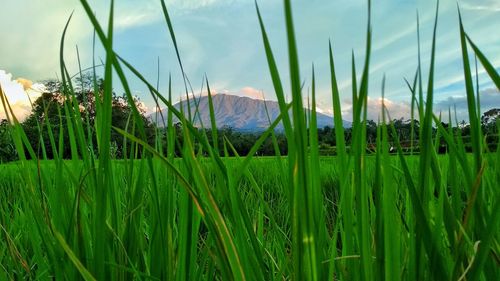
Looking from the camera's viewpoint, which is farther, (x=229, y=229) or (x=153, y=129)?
(x=153, y=129)

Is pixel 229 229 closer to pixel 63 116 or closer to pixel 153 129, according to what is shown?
pixel 63 116

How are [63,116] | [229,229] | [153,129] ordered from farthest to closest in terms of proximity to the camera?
1. [153,129]
2. [63,116]
3. [229,229]

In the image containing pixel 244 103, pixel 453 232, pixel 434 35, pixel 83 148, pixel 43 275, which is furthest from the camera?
pixel 244 103

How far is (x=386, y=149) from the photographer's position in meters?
0.49

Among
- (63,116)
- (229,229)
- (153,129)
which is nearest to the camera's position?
(229,229)

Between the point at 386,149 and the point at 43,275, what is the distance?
62 centimetres

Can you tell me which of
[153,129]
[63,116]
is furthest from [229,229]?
[153,129]

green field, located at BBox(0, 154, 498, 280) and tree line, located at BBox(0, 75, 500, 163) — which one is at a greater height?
tree line, located at BBox(0, 75, 500, 163)

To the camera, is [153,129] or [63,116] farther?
[153,129]

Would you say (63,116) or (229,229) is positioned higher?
(63,116)

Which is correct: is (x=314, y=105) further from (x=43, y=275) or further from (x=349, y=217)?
(x=43, y=275)

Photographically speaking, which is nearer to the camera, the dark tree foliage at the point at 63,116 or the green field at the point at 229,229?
the green field at the point at 229,229

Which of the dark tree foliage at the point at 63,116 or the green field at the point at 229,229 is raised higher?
the dark tree foliage at the point at 63,116

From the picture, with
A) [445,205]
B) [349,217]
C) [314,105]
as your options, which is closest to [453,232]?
[445,205]
